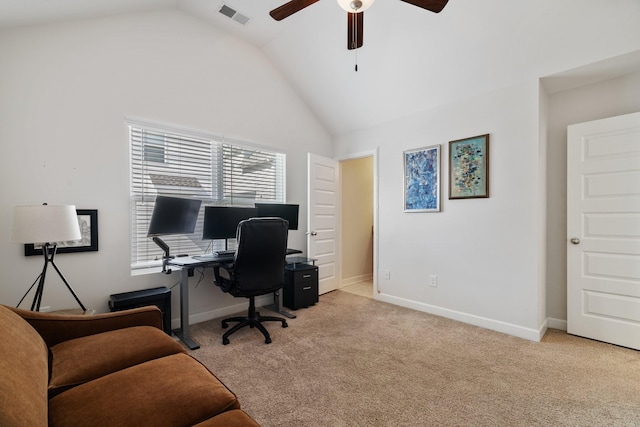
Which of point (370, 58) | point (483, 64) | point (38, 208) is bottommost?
point (38, 208)

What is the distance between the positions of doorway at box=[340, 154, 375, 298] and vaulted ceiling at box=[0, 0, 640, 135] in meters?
1.06

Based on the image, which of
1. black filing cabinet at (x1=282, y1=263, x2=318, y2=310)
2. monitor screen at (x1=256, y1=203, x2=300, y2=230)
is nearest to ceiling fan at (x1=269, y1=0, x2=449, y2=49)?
monitor screen at (x1=256, y1=203, x2=300, y2=230)

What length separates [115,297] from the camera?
2465mm

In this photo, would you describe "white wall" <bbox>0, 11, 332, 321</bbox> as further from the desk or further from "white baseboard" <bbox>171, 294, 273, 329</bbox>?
the desk

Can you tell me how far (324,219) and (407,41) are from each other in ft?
7.95

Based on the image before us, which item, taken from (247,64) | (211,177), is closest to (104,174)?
(211,177)

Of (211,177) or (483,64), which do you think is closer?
(483,64)

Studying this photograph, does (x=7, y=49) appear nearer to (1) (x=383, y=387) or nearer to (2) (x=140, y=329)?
(2) (x=140, y=329)

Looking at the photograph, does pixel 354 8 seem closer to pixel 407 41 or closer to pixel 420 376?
pixel 407 41

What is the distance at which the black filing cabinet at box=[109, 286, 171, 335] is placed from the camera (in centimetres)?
239

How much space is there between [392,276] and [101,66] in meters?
3.90

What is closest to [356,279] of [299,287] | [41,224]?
[299,287]

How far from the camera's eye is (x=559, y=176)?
2.92 m

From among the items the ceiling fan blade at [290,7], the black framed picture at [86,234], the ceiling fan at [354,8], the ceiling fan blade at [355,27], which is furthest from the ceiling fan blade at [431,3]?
the black framed picture at [86,234]
